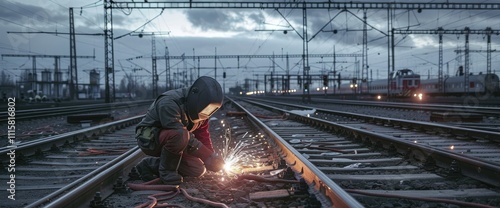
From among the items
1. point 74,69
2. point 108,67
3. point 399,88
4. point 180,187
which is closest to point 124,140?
point 180,187

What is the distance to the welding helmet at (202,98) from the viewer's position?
512cm

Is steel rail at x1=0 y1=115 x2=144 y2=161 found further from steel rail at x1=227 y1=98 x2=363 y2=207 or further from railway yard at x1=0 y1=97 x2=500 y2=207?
steel rail at x1=227 y1=98 x2=363 y2=207

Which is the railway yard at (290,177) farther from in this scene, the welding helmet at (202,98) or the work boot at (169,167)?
the welding helmet at (202,98)

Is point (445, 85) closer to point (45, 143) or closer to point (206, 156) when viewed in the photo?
point (45, 143)

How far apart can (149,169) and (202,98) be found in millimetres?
1300

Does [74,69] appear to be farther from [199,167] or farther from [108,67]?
[199,167]

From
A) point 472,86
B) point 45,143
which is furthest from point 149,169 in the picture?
point 472,86

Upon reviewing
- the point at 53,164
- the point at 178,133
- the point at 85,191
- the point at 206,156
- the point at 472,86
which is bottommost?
the point at 53,164

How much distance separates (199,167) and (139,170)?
78 cm

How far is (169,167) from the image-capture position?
5.36 metres

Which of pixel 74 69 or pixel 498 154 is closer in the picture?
pixel 498 154

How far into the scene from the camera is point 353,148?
8656 millimetres

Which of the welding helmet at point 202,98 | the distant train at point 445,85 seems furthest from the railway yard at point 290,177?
Result: the distant train at point 445,85

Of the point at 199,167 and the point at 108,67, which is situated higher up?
the point at 108,67
